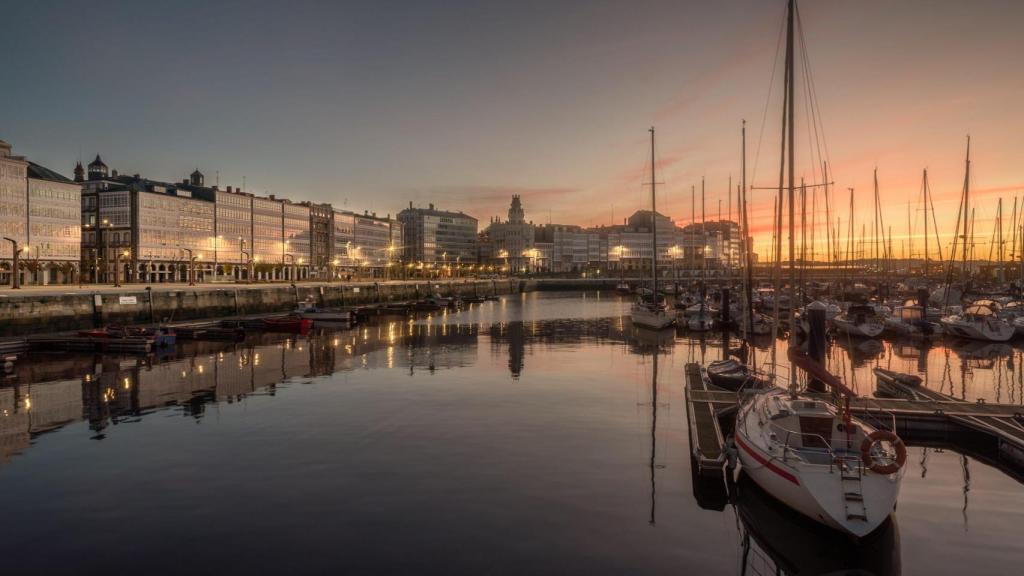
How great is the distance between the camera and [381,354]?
51.6 metres

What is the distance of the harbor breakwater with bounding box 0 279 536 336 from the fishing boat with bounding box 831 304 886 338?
69126mm

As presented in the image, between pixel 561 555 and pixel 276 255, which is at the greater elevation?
pixel 276 255

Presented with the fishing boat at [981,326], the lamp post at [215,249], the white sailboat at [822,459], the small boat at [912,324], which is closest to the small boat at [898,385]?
the white sailboat at [822,459]

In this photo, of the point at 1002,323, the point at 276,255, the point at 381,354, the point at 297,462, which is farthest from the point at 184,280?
the point at 1002,323

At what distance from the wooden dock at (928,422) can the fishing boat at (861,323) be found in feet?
114

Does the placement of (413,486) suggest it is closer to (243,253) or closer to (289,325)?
(289,325)

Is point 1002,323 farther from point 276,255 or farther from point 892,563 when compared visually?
point 276,255

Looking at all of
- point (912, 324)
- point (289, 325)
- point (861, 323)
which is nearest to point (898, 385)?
point (861, 323)

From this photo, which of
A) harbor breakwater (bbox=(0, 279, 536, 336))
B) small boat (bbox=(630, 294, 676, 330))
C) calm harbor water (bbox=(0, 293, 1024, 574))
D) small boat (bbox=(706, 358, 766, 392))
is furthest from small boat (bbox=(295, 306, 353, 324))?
small boat (bbox=(706, 358, 766, 392))

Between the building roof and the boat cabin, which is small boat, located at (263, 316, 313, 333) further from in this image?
the building roof

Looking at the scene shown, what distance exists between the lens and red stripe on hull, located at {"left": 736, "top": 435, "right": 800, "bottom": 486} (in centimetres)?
1605

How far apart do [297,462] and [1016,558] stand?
20670mm

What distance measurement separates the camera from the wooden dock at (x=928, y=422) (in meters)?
21.8

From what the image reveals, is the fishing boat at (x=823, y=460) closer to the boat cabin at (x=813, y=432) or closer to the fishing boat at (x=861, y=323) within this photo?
the boat cabin at (x=813, y=432)
